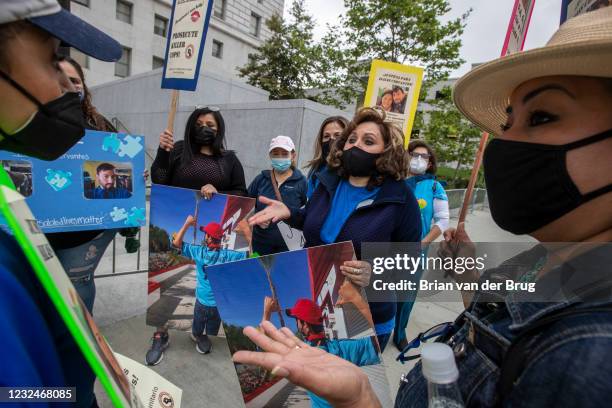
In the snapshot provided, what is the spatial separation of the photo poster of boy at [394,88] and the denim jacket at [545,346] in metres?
2.91

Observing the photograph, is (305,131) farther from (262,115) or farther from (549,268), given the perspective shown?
(549,268)

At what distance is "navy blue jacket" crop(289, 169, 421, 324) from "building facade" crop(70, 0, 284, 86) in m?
18.8

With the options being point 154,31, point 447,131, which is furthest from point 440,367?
point 154,31

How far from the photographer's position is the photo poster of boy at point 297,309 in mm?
1195

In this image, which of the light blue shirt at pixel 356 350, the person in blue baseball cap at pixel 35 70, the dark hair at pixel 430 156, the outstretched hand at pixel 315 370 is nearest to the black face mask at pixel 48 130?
the person in blue baseball cap at pixel 35 70

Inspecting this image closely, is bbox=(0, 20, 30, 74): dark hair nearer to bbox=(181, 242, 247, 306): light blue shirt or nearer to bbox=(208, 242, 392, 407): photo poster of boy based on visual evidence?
bbox=(208, 242, 392, 407): photo poster of boy

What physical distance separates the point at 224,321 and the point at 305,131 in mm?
5263

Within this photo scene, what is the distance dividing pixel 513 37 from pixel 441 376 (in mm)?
2313

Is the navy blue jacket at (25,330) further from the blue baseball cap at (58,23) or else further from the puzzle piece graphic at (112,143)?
the puzzle piece graphic at (112,143)

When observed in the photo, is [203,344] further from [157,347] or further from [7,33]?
[7,33]

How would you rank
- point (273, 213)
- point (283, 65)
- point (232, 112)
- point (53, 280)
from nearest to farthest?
point (53, 280) < point (273, 213) < point (232, 112) < point (283, 65)

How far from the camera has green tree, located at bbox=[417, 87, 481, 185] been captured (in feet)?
33.7

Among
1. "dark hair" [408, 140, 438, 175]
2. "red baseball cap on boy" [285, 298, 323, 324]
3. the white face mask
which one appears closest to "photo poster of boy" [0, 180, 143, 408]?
"red baseball cap on boy" [285, 298, 323, 324]

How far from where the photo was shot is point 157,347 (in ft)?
8.92
